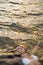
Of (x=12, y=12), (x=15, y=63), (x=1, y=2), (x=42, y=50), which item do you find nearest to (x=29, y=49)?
(x=42, y=50)

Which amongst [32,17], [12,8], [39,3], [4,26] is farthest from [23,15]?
[39,3]

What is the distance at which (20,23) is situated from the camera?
582cm

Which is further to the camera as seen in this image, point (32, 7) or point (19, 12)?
point (32, 7)

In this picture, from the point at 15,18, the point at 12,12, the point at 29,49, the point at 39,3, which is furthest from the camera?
the point at 39,3

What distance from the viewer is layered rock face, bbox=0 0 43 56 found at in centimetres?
488

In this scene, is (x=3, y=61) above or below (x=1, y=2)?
below

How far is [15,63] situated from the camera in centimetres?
394

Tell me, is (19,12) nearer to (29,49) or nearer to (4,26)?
(4,26)

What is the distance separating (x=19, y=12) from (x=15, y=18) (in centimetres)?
68

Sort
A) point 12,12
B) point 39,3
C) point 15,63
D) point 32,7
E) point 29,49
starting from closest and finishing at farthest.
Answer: point 15,63 < point 29,49 < point 12,12 < point 32,7 < point 39,3

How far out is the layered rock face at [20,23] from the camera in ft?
16.0

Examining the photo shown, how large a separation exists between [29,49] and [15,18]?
1.87m

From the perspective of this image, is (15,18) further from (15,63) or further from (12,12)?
(15,63)

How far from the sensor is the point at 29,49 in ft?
14.9
